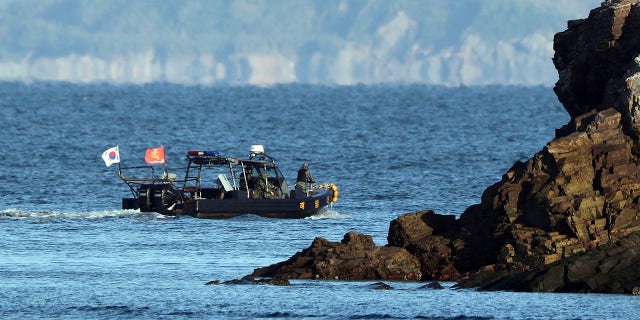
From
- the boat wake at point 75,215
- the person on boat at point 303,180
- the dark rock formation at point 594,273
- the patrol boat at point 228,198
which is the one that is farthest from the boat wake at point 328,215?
the dark rock formation at point 594,273

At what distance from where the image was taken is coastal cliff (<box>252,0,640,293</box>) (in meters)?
32.2

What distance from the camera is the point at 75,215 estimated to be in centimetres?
5000

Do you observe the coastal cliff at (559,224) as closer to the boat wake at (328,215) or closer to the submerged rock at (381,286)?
the submerged rock at (381,286)

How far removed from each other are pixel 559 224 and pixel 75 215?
2081 cm

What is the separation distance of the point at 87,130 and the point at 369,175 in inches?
1647

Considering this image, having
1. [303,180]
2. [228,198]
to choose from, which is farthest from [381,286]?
[303,180]

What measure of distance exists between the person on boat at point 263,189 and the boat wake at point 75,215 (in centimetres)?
327

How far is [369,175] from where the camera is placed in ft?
224

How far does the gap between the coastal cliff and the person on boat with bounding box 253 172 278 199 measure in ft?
52.6

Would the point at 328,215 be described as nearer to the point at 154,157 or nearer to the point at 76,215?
the point at 154,157

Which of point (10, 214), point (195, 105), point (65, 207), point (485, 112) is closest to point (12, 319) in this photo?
point (10, 214)

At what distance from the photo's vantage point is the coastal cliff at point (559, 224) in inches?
1267

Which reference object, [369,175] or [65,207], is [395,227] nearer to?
[65,207]

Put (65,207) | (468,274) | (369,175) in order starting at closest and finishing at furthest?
1. (468,274)
2. (65,207)
3. (369,175)
